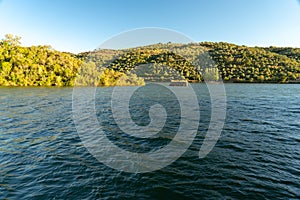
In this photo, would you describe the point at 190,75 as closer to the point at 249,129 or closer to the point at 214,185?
the point at 249,129

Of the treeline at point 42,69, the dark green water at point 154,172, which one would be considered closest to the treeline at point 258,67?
the treeline at point 42,69

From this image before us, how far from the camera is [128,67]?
147 meters

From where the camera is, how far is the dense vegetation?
88.6m

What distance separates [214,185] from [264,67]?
584 ft

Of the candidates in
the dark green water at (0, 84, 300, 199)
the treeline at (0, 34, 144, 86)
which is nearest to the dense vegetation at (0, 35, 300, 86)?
the treeline at (0, 34, 144, 86)

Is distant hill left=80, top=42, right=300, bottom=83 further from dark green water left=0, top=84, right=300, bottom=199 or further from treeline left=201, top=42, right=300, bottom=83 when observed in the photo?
dark green water left=0, top=84, right=300, bottom=199

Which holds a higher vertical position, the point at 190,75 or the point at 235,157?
the point at 190,75

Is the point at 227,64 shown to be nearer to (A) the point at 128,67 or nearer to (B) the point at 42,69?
(A) the point at 128,67

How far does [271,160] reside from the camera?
12047 millimetres

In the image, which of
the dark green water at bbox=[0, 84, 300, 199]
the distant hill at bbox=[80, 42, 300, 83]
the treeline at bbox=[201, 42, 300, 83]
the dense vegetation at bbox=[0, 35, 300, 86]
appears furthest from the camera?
the distant hill at bbox=[80, 42, 300, 83]

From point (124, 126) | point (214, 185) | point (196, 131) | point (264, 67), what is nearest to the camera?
point (214, 185)


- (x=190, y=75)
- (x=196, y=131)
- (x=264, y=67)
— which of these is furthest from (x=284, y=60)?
(x=196, y=131)

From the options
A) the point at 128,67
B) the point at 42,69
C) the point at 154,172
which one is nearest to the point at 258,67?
the point at 128,67

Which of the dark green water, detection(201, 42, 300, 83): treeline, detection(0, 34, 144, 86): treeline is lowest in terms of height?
the dark green water
